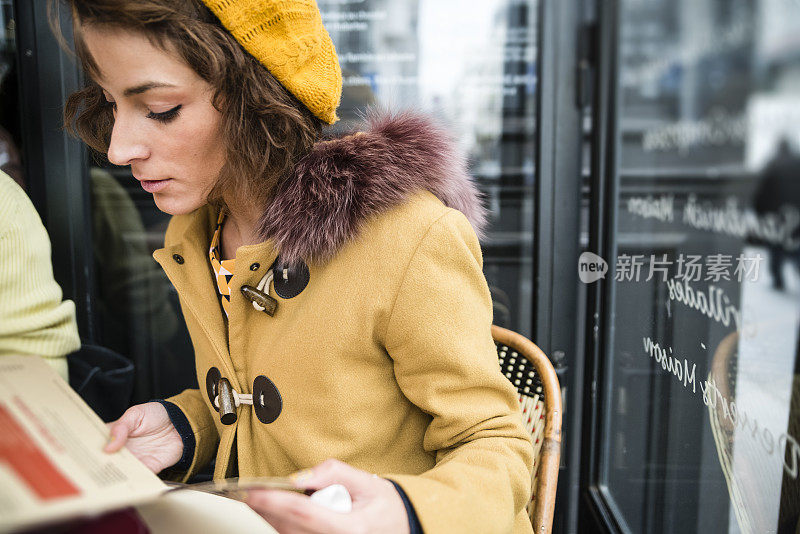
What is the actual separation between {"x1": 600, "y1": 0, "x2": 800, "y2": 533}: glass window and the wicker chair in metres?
0.30

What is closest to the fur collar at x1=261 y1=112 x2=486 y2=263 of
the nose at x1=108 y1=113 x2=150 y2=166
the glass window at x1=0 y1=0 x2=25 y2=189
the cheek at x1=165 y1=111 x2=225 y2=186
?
the cheek at x1=165 y1=111 x2=225 y2=186

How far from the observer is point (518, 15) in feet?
6.37

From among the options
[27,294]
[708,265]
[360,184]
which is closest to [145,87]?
[360,184]

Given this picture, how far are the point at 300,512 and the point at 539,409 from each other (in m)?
0.64

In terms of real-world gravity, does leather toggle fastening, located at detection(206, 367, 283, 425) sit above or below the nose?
below

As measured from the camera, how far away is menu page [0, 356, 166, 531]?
491mm

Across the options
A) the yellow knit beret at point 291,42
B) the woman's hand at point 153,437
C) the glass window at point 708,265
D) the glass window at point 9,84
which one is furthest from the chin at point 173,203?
the glass window at point 9,84

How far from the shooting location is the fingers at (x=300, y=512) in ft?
2.13

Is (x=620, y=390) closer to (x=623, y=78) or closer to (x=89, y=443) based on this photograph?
(x=623, y=78)

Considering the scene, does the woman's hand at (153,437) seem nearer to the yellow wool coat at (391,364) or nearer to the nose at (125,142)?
the yellow wool coat at (391,364)

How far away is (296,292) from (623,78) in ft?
3.53

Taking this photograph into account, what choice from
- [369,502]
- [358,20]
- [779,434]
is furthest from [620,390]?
[358,20]

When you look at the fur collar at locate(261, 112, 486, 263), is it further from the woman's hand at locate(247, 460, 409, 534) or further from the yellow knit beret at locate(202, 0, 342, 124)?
the woman's hand at locate(247, 460, 409, 534)

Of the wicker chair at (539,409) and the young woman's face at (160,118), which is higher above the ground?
the young woman's face at (160,118)
